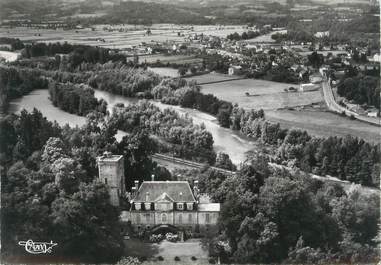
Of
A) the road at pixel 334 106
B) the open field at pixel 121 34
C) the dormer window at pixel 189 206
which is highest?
the open field at pixel 121 34

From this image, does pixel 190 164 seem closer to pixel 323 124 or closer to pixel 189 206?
pixel 189 206

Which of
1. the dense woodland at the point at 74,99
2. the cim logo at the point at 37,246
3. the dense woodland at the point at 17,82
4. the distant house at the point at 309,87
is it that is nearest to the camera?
the cim logo at the point at 37,246

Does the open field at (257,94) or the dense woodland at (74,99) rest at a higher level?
the dense woodland at (74,99)

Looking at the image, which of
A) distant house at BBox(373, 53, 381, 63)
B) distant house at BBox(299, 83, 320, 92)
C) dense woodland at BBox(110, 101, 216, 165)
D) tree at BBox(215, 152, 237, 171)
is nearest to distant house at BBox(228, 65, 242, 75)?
distant house at BBox(299, 83, 320, 92)

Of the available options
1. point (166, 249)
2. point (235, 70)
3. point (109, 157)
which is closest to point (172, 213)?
point (166, 249)

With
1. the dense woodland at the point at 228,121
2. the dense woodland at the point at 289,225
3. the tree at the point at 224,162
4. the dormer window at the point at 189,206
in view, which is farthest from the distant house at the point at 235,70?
the dormer window at the point at 189,206

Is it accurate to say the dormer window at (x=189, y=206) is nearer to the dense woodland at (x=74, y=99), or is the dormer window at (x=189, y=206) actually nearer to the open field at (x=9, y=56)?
the dense woodland at (x=74, y=99)

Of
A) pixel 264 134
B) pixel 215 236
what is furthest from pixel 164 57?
pixel 215 236

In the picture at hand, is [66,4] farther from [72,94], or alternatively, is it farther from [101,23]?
[72,94]
